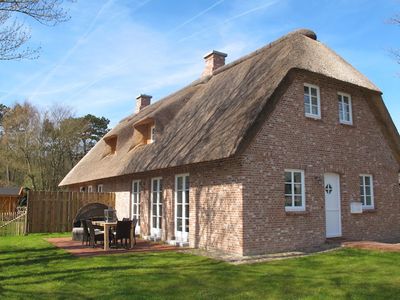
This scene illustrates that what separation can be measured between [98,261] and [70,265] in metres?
0.77

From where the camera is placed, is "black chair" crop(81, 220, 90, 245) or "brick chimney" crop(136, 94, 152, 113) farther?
"brick chimney" crop(136, 94, 152, 113)

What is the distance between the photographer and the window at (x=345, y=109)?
45.1 ft

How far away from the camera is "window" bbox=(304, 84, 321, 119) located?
499 inches

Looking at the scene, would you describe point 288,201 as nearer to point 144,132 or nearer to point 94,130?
point 144,132

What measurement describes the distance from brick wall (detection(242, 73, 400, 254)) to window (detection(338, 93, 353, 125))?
23 cm

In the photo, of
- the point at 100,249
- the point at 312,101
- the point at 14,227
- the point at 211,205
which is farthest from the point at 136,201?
the point at 312,101

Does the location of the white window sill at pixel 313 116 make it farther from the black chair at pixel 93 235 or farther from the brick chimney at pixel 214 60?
the black chair at pixel 93 235

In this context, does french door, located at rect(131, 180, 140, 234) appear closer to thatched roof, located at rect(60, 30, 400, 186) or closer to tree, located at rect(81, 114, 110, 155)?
thatched roof, located at rect(60, 30, 400, 186)

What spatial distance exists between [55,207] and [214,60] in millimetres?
10622

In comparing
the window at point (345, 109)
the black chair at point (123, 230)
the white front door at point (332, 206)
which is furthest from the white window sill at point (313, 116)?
the black chair at point (123, 230)

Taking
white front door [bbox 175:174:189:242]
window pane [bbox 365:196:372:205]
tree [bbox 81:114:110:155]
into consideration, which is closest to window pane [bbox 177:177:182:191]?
white front door [bbox 175:174:189:242]

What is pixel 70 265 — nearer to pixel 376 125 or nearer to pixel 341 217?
pixel 341 217

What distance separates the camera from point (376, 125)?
14844 mm

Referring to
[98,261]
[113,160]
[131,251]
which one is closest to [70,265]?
[98,261]
